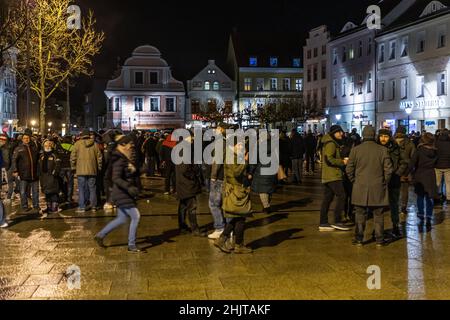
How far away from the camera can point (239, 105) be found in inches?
2699

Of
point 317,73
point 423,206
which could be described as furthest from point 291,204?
point 317,73

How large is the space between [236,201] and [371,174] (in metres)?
2.16

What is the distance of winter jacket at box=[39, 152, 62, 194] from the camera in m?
12.9

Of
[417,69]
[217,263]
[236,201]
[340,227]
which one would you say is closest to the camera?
[217,263]

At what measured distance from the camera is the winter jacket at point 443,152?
13.2m

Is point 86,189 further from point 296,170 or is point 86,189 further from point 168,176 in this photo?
point 296,170

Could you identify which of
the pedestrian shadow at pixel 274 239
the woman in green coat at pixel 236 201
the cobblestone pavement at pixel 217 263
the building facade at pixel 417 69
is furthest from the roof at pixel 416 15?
the woman in green coat at pixel 236 201

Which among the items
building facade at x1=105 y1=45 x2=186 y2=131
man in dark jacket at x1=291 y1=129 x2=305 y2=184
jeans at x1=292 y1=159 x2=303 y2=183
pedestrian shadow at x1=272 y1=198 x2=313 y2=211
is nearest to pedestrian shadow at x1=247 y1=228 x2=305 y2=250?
pedestrian shadow at x1=272 y1=198 x2=313 y2=211

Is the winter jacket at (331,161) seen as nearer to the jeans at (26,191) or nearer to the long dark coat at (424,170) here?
the long dark coat at (424,170)

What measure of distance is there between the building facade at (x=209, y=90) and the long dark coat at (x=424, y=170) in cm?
5606

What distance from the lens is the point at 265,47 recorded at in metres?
71.9

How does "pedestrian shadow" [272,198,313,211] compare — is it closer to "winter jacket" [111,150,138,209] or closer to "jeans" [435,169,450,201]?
"jeans" [435,169,450,201]
